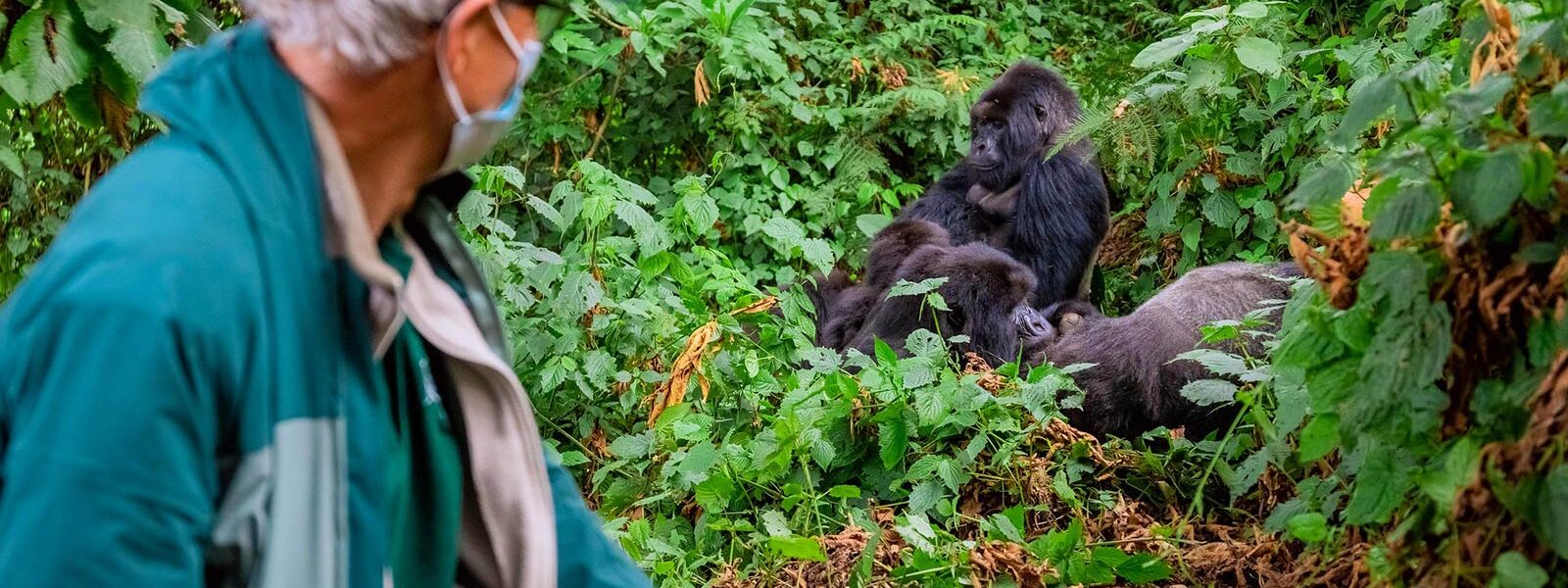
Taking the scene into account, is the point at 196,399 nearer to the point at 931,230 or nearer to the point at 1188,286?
the point at 1188,286

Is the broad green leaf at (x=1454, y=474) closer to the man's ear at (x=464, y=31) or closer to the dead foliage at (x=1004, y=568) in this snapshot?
the dead foliage at (x=1004, y=568)

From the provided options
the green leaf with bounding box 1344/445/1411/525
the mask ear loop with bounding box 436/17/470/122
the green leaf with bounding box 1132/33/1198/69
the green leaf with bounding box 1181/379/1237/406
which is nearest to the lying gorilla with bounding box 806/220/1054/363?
the green leaf with bounding box 1132/33/1198/69

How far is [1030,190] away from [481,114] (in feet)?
14.4

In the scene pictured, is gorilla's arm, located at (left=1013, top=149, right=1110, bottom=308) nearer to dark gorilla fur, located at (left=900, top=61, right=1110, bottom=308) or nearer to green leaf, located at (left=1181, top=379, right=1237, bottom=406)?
dark gorilla fur, located at (left=900, top=61, right=1110, bottom=308)

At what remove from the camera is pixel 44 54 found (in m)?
2.44

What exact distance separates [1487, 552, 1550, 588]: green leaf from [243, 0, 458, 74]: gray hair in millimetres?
1332

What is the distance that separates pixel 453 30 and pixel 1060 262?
14.2 ft

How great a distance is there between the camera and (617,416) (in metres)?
3.84

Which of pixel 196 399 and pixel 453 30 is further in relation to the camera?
pixel 453 30

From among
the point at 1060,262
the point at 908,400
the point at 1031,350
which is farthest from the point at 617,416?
the point at 1060,262

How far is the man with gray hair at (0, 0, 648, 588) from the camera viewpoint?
1.06m

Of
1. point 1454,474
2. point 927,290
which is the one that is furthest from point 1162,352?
point 1454,474

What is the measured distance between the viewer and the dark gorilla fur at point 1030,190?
5402 millimetres

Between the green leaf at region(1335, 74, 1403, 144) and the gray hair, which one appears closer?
the gray hair
